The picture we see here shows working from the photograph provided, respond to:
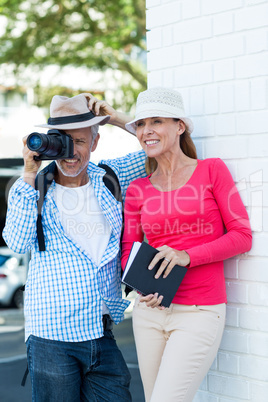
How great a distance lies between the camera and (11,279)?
8.84 metres

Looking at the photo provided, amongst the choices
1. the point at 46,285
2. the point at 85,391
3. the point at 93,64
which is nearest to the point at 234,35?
the point at 46,285

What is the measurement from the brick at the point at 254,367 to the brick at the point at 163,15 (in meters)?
1.81

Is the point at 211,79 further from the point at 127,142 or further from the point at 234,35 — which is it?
the point at 127,142

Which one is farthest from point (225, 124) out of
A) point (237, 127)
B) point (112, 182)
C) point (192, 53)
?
point (112, 182)

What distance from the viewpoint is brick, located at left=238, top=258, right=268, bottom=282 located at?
2.73 meters

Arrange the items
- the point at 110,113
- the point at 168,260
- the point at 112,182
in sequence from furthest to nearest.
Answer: the point at 110,113 → the point at 112,182 → the point at 168,260

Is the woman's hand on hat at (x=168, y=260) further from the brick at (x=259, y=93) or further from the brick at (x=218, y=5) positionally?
the brick at (x=218, y=5)

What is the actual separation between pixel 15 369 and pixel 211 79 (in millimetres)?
3876

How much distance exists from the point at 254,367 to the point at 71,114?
5.06 feet

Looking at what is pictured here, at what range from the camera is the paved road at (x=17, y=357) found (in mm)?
4914

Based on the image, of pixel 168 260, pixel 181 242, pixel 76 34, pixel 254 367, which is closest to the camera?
pixel 168 260

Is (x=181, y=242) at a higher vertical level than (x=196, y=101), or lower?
lower

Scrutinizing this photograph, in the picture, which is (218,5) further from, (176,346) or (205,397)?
(205,397)

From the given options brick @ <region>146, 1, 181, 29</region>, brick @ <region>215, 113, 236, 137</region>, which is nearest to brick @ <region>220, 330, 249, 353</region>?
brick @ <region>215, 113, 236, 137</region>
